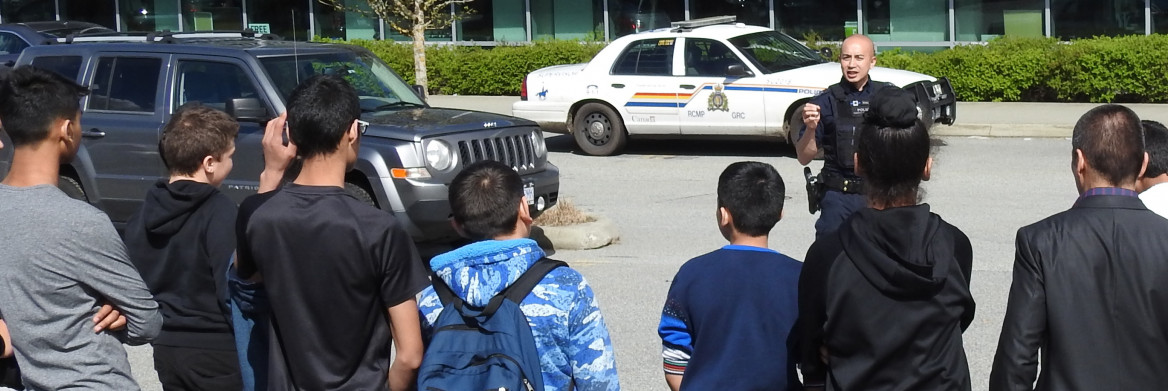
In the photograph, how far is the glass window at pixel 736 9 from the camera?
23359 mm

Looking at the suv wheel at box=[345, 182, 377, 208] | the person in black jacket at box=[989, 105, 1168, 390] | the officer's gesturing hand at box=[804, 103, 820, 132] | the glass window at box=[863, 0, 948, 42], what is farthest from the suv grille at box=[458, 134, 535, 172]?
the glass window at box=[863, 0, 948, 42]

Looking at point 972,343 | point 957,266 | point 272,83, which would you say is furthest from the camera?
point 272,83

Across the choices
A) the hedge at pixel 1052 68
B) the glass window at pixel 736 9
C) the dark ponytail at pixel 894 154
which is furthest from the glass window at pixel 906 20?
the dark ponytail at pixel 894 154

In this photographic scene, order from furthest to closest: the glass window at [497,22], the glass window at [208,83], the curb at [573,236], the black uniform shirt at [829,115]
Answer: the glass window at [497,22]
the curb at [573,236]
the glass window at [208,83]
the black uniform shirt at [829,115]

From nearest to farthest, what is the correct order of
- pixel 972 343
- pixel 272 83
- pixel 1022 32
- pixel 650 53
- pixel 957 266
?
1. pixel 957 266
2. pixel 972 343
3. pixel 272 83
4. pixel 650 53
5. pixel 1022 32

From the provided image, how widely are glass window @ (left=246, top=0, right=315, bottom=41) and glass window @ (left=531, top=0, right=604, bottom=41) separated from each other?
16.6 ft

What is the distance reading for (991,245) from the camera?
9.50 m

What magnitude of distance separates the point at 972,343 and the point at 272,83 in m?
5.34

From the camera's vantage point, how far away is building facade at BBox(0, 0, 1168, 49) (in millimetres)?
21719

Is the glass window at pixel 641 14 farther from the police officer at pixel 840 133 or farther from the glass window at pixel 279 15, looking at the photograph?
the police officer at pixel 840 133

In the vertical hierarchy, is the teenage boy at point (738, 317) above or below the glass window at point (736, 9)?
below

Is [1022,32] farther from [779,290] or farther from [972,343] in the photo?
[779,290]

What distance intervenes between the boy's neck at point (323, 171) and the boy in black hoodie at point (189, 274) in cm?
72

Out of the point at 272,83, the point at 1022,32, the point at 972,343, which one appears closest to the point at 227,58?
the point at 272,83
